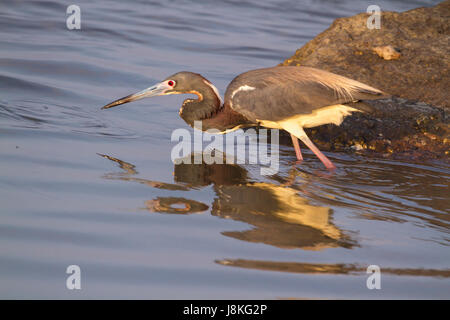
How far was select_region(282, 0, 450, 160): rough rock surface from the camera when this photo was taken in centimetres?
732

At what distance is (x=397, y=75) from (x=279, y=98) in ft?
6.15

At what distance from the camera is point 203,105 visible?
23.2 ft

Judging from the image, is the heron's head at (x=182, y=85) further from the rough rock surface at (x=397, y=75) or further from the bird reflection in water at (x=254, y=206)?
the rough rock surface at (x=397, y=75)

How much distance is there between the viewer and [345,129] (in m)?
7.59

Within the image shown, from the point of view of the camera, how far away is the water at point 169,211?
4.09 meters

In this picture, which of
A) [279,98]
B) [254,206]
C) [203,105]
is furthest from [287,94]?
[254,206]

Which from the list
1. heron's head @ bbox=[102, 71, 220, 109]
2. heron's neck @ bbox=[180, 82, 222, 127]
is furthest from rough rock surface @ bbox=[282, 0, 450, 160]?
heron's head @ bbox=[102, 71, 220, 109]

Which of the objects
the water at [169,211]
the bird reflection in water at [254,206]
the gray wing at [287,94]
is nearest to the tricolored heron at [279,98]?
the gray wing at [287,94]

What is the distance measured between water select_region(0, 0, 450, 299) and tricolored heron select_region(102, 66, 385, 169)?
0.44 meters

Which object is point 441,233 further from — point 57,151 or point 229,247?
point 57,151

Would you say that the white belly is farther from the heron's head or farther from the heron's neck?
the heron's head

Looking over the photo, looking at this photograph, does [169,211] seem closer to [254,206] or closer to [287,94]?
[254,206]
